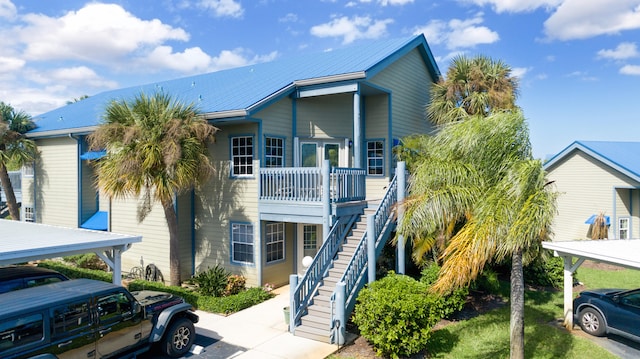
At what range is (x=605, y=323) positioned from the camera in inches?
402

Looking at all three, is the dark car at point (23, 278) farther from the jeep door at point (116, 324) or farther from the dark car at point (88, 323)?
the jeep door at point (116, 324)

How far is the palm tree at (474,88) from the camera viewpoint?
55.8ft

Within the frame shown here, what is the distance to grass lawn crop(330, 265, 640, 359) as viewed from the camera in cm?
923

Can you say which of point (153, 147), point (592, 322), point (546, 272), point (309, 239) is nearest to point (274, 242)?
point (309, 239)

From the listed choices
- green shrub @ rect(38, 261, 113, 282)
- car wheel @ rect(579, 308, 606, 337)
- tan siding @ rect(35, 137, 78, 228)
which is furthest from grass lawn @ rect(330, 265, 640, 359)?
tan siding @ rect(35, 137, 78, 228)

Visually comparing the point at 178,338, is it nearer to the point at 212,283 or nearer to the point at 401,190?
the point at 212,283

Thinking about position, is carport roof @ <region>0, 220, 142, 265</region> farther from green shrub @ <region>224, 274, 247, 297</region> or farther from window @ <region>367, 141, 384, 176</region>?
window @ <region>367, 141, 384, 176</region>

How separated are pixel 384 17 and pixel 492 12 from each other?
522 cm

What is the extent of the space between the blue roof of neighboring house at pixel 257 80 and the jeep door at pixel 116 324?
6.97 meters

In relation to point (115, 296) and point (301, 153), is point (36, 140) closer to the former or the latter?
point (301, 153)

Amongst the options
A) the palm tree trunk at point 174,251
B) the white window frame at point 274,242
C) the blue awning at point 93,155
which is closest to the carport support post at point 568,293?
the white window frame at point 274,242

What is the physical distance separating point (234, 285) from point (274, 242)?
6.99 ft

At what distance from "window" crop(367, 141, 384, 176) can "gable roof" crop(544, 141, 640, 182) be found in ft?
43.6

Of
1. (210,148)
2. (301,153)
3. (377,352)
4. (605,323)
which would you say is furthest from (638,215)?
(210,148)
